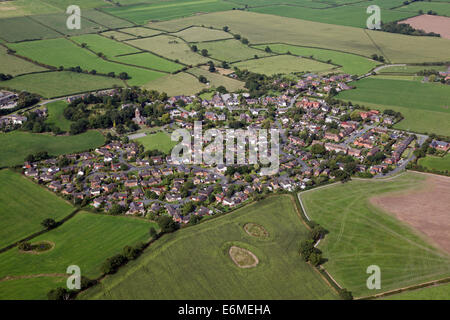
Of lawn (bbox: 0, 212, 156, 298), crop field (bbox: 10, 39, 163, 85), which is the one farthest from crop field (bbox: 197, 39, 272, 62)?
lawn (bbox: 0, 212, 156, 298)

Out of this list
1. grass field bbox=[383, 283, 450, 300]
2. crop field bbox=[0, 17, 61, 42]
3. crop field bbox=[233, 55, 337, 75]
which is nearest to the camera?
grass field bbox=[383, 283, 450, 300]

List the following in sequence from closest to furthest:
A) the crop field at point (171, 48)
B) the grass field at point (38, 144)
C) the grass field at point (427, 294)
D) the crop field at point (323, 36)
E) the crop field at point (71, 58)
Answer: the grass field at point (427, 294), the grass field at point (38, 144), the crop field at point (71, 58), the crop field at point (171, 48), the crop field at point (323, 36)

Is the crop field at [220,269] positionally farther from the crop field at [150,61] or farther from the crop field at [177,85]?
the crop field at [150,61]

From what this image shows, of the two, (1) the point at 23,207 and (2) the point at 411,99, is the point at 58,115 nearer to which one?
(1) the point at 23,207

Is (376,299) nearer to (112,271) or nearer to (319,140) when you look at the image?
(112,271)

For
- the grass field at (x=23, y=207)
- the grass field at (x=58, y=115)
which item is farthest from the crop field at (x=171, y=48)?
the grass field at (x=23, y=207)

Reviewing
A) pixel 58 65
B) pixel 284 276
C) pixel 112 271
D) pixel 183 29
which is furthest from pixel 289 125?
pixel 183 29

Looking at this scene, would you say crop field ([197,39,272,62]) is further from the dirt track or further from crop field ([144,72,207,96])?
the dirt track
